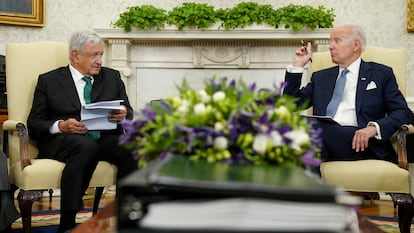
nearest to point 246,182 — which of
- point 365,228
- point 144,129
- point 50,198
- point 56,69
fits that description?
point 144,129

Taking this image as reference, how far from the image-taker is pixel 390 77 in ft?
11.2

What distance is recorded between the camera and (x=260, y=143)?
1.51 meters

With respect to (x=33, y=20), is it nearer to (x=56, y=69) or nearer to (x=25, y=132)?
(x=56, y=69)

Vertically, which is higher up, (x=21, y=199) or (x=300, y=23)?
(x=300, y=23)

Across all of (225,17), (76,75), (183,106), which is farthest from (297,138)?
(225,17)

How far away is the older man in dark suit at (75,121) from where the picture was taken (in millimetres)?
3035

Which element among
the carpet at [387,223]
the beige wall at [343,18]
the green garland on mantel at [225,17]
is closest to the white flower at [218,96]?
the carpet at [387,223]

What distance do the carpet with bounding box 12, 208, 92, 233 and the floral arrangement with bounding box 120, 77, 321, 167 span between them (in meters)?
2.11

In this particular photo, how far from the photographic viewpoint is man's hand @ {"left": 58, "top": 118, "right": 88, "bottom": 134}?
3.20m

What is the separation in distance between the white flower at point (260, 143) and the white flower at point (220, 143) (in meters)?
0.08

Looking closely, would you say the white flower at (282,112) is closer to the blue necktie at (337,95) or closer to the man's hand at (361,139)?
the man's hand at (361,139)

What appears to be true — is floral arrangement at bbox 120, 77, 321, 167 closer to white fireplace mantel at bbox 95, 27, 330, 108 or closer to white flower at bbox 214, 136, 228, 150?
white flower at bbox 214, 136, 228, 150

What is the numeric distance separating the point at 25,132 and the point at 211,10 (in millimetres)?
2402

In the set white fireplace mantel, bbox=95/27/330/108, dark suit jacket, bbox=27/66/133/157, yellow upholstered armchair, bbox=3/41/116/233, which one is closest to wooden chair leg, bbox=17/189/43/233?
yellow upholstered armchair, bbox=3/41/116/233
